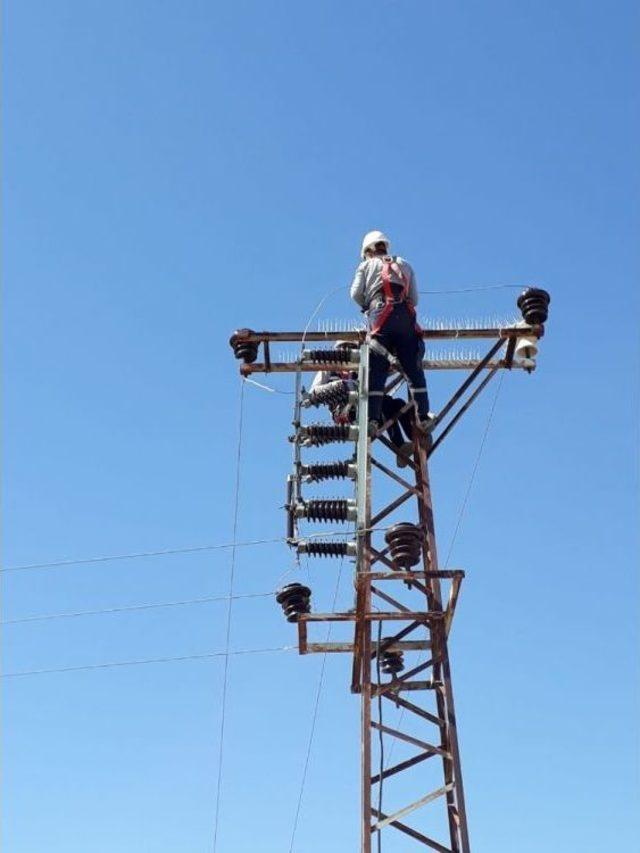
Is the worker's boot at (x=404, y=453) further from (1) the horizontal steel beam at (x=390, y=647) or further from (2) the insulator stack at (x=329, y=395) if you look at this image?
(1) the horizontal steel beam at (x=390, y=647)

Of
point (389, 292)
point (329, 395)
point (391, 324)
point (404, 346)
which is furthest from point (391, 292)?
point (329, 395)

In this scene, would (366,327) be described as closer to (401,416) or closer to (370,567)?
(401,416)

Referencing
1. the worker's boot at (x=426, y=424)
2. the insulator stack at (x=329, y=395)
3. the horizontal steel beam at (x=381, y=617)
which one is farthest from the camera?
the insulator stack at (x=329, y=395)

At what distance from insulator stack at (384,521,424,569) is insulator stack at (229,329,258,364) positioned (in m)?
2.59

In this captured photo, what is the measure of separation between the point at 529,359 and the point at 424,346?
3.23 ft

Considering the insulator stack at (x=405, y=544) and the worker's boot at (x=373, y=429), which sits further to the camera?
the worker's boot at (x=373, y=429)

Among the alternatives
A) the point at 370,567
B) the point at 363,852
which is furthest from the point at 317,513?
the point at 363,852

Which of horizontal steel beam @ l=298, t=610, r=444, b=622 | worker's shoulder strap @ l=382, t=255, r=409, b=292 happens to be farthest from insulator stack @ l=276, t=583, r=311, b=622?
worker's shoulder strap @ l=382, t=255, r=409, b=292

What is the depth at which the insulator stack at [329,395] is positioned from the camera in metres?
11.0

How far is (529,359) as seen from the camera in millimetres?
11195

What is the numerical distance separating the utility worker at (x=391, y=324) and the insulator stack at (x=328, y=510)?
84 centimetres

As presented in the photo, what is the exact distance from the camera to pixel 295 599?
952cm

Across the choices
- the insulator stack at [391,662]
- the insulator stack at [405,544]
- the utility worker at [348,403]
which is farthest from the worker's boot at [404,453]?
the insulator stack at [391,662]

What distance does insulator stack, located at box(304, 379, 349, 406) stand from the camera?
36.0 feet
